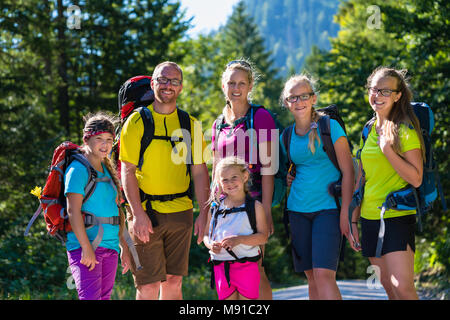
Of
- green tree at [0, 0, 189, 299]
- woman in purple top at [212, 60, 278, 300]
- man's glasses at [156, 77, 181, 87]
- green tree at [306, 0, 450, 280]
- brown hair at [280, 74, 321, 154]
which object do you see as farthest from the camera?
green tree at [306, 0, 450, 280]

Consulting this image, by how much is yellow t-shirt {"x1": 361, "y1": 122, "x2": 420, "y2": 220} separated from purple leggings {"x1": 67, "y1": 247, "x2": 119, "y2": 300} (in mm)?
1983

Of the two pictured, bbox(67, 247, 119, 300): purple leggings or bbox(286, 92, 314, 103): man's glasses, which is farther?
bbox(286, 92, 314, 103): man's glasses

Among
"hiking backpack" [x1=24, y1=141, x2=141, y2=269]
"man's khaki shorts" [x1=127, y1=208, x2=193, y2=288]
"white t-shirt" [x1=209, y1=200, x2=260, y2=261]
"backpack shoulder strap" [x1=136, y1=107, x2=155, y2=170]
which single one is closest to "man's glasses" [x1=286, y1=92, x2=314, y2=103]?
"white t-shirt" [x1=209, y1=200, x2=260, y2=261]

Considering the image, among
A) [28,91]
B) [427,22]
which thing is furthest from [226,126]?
[28,91]

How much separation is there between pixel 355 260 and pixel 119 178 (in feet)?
76.4

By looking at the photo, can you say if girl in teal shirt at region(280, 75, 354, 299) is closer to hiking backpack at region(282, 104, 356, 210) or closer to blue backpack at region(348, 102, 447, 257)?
hiking backpack at region(282, 104, 356, 210)

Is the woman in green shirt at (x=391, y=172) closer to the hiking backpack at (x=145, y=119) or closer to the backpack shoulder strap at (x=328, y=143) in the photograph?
the backpack shoulder strap at (x=328, y=143)

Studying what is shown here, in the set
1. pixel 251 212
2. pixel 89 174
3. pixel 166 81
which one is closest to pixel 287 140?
pixel 251 212

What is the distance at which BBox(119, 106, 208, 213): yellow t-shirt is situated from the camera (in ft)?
13.7

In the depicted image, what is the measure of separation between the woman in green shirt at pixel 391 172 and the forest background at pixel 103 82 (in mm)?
2035

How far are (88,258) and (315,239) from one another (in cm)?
171

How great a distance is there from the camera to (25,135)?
12.9m

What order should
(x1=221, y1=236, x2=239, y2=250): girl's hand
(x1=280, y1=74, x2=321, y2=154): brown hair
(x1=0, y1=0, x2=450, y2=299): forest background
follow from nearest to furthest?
(x1=221, y1=236, x2=239, y2=250): girl's hand → (x1=280, y1=74, x2=321, y2=154): brown hair → (x1=0, y1=0, x2=450, y2=299): forest background

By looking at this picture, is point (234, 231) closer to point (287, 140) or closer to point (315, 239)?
point (315, 239)
